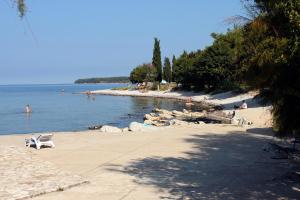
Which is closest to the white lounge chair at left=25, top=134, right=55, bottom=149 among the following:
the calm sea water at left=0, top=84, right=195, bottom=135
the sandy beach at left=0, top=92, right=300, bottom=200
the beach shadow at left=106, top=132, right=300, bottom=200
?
the sandy beach at left=0, top=92, right=300, bottom=200

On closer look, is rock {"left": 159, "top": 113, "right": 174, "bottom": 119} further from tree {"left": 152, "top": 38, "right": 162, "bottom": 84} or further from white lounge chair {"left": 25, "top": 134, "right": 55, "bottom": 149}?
tree {"left": 152, "top": 38, "right": 162, "bottom": 84}

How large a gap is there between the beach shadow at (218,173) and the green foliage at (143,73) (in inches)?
3695

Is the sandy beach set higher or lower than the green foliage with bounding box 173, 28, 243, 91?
lower

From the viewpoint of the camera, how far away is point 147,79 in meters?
119

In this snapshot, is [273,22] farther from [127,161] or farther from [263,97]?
[127,161]

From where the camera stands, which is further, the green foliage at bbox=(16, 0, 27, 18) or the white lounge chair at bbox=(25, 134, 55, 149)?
the white lounge chair at bbox=(25, 134, 55, 149)

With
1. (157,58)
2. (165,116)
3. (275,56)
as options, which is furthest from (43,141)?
(157,58)

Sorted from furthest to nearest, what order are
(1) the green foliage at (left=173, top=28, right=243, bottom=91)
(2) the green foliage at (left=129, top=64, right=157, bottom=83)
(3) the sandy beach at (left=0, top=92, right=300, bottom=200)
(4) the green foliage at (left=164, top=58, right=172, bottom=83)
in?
(2) the green foliage at (left=129, top=64, right=157, bottom=83) < (4) the green foliage at (left=164, top=58, right=172, bottom=83) < (1) the green foliage at (left=173, top=28, right=243, bottom=91) < (3) the sandy beach at (left=0, top=92, right=300, bottom=200)

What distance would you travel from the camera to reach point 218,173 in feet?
43.8

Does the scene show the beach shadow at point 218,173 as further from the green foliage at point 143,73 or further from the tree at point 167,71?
the green foliage at point 143,73

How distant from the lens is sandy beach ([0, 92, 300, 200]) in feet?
36.7

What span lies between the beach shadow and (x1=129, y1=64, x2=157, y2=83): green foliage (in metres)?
93.9

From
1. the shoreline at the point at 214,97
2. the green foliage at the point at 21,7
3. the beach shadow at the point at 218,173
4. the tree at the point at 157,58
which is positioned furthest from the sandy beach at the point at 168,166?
the tree at the point at 157,58

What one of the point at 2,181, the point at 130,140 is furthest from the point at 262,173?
the point at 130,140
